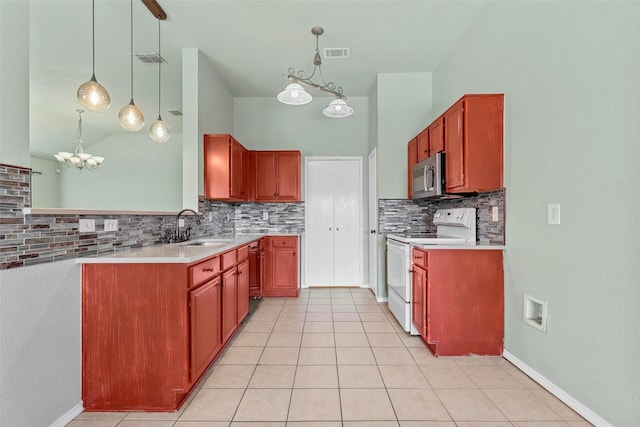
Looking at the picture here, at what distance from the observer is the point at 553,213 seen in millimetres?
1890

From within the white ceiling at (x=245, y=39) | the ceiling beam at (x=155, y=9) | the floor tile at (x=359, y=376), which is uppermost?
the white ceiling at (x=245, y=39)

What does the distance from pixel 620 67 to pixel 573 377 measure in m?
1.72

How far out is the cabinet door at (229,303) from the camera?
2.45 meters

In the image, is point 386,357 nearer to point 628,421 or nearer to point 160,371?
point 628,421

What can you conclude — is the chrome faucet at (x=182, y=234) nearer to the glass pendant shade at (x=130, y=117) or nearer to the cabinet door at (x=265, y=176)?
the glass pendant shade at (x=130, y=117)

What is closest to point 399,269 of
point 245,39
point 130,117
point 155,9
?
point 245,39

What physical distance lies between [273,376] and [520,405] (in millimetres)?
1585

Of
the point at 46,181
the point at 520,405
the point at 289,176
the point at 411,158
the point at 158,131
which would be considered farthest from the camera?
the point at 46,181

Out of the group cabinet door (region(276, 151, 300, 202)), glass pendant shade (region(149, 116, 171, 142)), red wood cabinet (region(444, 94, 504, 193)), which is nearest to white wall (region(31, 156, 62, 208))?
glass pendant shade (region(149, 116, 171, 142))

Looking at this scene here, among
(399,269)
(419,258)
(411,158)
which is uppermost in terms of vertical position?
(411,158)

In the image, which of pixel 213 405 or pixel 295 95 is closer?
pixel 213 405

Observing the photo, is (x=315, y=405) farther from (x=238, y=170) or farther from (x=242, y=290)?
(x=238, y=170)

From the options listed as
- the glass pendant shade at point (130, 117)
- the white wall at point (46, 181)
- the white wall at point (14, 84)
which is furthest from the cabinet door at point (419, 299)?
the white wall at point (46, 181)

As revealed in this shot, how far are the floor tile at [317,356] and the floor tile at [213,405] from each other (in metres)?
0.58
